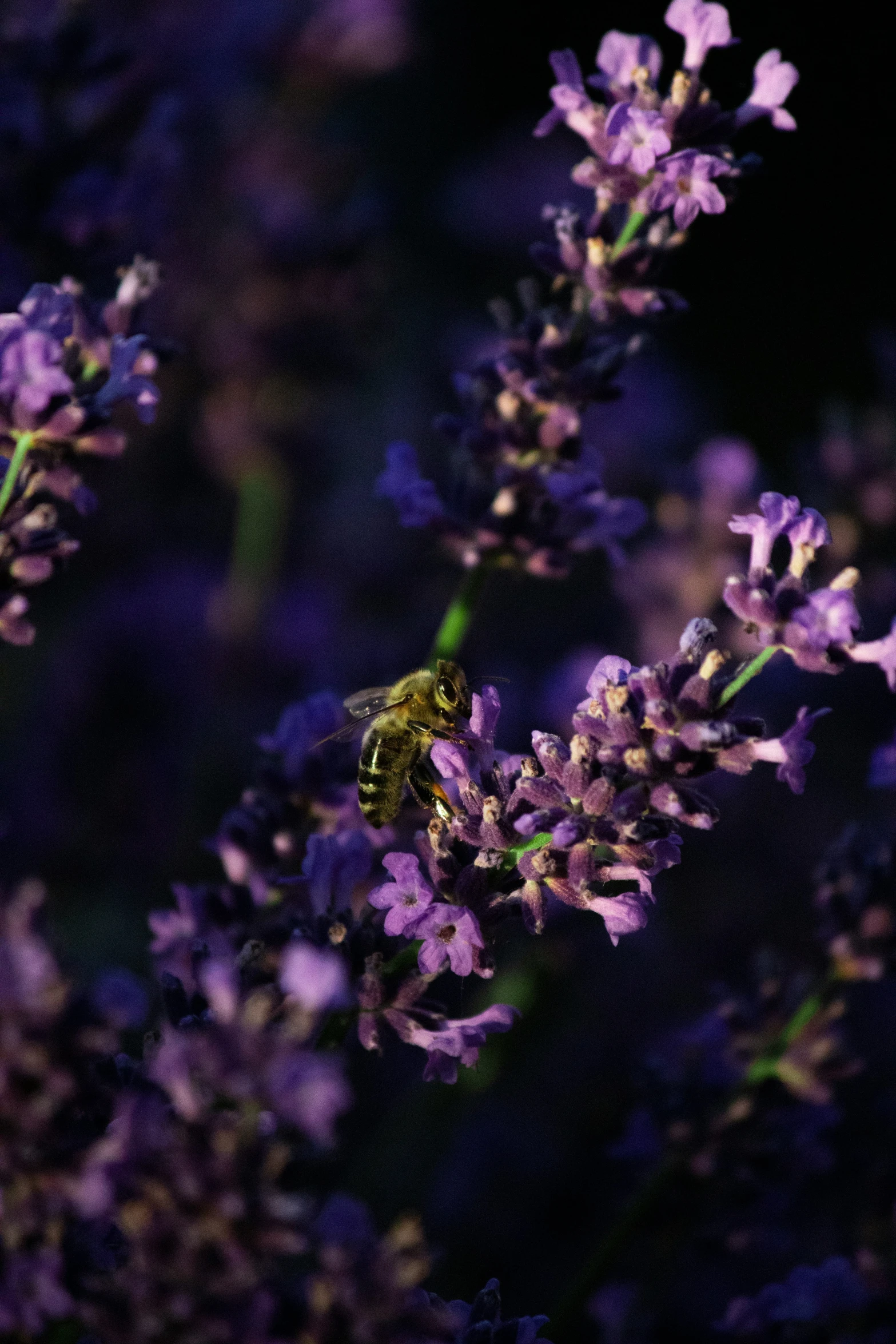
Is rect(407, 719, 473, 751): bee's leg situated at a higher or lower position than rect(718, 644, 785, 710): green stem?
higher

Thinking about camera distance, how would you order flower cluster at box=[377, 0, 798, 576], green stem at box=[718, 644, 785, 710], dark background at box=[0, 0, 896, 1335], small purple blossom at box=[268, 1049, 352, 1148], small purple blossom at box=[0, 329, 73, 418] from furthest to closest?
1. dark background at box=[0, 0, 896, 1335]
2. flower cluster at box=[377, 0, 798, 576]
3. small purple blossom at box=[0, 329, 73, 418]
4. green stem at box=[718, 644, 785, 710]
5. small purple blossom at box=[268, 1049, 352, 1148]

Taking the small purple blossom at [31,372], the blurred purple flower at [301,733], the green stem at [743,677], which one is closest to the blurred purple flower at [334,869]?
the blurred purple flower at [301,733]

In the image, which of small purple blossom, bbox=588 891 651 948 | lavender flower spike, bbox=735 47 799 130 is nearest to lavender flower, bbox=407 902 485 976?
small purple blossom, bbox=588 891 651 948

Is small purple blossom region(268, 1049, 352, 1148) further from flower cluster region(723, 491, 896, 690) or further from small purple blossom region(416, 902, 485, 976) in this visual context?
flower cluster region(723, 491, 896, 690)

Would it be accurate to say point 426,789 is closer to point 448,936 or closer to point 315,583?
point 448,936

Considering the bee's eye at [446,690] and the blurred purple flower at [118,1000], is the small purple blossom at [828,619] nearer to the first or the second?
the bee's eye at [446,690]

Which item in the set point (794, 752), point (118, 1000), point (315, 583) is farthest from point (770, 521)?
point (315, 583)
